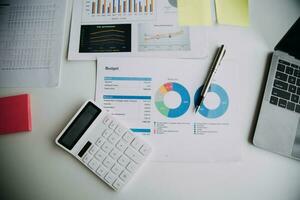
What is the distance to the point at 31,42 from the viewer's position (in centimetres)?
59

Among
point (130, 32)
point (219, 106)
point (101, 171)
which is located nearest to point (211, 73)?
point (219, 106)

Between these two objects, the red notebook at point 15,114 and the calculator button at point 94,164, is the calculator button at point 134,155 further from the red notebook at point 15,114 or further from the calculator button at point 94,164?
the red notebook at point 15,114

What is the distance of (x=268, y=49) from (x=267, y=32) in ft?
0.16

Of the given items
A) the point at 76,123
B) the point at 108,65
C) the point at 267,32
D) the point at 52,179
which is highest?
the point at 267,32

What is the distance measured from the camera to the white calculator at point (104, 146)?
0.50 m

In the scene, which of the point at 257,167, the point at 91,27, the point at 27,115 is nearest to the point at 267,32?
the point at 257,167

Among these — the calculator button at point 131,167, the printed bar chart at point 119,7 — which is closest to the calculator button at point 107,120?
the calculator button at point 131,167

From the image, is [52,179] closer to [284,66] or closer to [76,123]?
[76,123]

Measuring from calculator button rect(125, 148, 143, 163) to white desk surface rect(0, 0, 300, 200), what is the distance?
24mm

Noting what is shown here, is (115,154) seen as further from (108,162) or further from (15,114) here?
(15,114)

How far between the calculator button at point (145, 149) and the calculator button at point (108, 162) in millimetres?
66

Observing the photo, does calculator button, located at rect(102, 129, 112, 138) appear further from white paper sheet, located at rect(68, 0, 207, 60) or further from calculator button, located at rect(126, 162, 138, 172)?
white paper sheet, located at rect(68, 0, 207, 60)

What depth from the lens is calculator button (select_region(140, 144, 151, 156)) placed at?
0.51 m

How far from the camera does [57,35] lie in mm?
595
